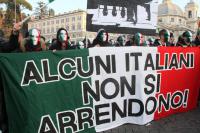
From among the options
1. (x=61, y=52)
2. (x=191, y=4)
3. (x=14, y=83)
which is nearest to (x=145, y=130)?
(x=61, y=52)

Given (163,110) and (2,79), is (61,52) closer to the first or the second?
(2,79)

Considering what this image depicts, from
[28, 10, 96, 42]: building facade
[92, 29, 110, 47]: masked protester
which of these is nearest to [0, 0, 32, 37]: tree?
[28, 10, 96, 42]: building facade

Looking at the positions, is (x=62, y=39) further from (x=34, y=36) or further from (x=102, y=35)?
(x=34, y=36)

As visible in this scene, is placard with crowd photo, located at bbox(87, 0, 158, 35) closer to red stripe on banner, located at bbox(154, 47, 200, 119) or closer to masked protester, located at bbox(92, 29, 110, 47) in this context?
masked protester, located at bbox(92, 29, 110, 47)

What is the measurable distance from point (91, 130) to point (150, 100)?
1.31 metres

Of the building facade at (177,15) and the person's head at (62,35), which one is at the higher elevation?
the building facade at (177,15)

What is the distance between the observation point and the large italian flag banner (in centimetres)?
525

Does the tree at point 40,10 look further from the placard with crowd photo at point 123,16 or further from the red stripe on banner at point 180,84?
the red stripe on banner at point 180,84

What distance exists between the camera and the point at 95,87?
603 centimetres

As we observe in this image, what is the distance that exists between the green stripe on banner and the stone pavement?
1.01 m

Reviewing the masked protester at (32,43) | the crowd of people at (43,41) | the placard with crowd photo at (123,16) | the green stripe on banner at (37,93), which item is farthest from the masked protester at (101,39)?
the green stripe on banner at (37,93)

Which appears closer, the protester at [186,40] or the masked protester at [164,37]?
the protester at [186,40]

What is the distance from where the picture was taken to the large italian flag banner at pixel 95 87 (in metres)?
5.25

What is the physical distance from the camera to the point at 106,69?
6.21 metres
